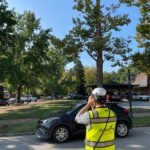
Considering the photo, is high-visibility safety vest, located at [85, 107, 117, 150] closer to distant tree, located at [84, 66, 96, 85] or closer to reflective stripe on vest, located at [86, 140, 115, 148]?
reflective stripe on vest, located at [86, 140, 115, 148]

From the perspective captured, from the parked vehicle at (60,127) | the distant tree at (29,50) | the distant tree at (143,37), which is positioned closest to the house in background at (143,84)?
the distant tree at (29,50)

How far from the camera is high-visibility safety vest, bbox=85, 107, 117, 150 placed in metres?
5.06

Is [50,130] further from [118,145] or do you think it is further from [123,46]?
[123,46]

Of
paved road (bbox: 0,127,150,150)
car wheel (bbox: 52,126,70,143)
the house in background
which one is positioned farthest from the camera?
the house in background

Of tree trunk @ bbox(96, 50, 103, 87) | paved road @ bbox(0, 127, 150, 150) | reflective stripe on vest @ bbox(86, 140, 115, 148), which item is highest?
tree trunk @ bbox(96, 50, 103, 87)

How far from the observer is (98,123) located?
5105 mm

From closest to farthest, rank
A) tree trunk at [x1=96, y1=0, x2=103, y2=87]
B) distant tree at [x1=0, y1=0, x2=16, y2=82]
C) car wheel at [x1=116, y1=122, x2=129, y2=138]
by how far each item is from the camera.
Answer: car wheel at [x1=116, y1=122, x2=129, y2=138]
tree trunk at [x1=96, y1=0, x2=103, y2=87]
distant tree at [x1=0, y1=0, x2=16, y2=82]

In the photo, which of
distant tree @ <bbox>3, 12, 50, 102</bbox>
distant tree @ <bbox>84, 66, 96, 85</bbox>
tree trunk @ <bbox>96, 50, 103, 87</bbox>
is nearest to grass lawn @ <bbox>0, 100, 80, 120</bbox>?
tree trunk @ <bbox>96, 50, 103, 87</bbox>

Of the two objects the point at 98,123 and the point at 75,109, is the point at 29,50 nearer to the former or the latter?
the point at 75,109

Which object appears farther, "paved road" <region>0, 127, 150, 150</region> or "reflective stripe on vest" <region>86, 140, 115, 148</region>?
"paved road" <region>0, 127, 150, 150</region>

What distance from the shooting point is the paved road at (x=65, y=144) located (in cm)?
1276

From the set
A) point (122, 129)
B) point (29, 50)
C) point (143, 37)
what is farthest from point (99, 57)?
point (29, 50)

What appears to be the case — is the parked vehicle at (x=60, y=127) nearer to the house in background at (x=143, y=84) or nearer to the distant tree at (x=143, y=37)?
the distant tree at (x=143, y=37)

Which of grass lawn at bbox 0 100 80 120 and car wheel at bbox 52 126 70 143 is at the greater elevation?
grass lawn at bbox 0 100 80 120
